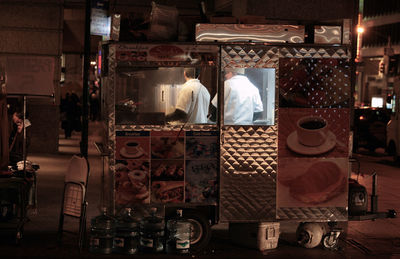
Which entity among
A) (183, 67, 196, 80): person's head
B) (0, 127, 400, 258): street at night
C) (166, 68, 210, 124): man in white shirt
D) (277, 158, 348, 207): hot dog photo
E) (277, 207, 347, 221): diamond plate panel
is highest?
(183, 67, 196, 80): person's head

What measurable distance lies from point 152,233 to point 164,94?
176cm

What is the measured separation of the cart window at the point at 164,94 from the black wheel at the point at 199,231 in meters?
1.18

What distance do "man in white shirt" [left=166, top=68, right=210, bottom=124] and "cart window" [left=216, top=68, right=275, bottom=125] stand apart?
16 centimetres

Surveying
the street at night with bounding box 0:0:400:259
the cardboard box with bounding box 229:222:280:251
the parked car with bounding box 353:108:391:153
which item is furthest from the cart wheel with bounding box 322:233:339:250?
the parked car with bounding box 353:108:391:153

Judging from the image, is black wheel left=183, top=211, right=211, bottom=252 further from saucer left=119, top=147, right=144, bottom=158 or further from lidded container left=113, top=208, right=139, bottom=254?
saucer left=119, top=147, right=144, bottom=158

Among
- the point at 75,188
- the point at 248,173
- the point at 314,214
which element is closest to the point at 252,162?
the point at 248,173

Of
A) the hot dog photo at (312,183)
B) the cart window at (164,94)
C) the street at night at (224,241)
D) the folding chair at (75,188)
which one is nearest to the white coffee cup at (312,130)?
the hot dog photo at (312,183)

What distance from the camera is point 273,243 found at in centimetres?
859

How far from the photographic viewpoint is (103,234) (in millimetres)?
8109

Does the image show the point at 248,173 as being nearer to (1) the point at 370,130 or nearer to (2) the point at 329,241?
(2) the point at 329,241

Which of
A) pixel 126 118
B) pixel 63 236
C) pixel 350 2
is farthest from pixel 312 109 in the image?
pixel 350 2

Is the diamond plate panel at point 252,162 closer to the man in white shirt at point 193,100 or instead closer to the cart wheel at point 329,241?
the man in white shirt at point 193,100

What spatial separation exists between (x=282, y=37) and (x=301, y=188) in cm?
192

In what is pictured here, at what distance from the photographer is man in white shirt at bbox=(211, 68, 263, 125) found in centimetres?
839
